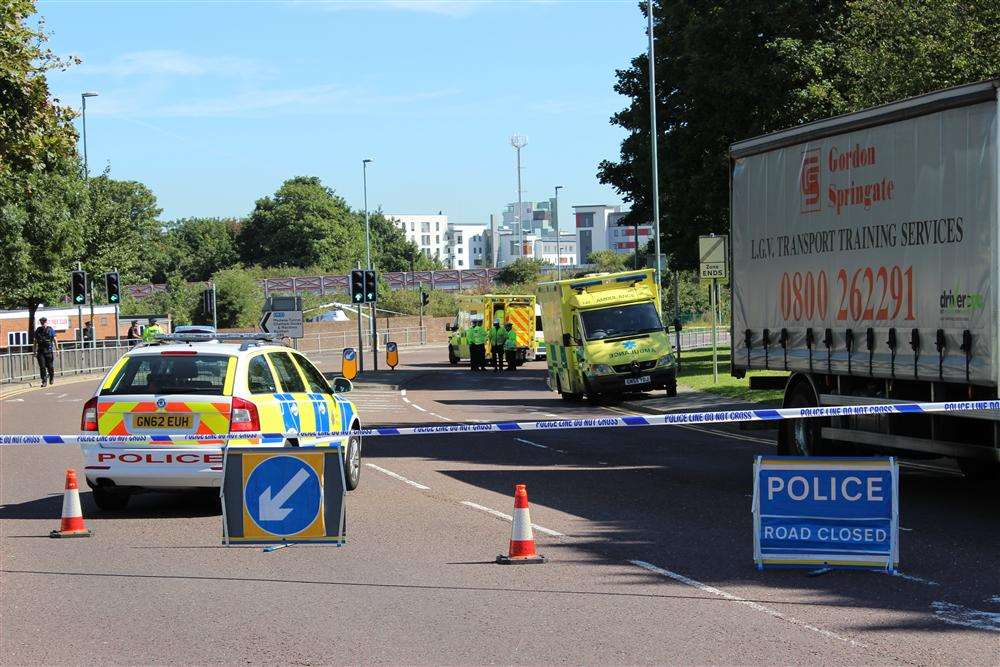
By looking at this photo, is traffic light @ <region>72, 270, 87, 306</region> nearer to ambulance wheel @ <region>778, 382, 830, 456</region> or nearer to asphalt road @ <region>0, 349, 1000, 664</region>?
asphalt road @ <region>0, 349, 1000, 664</region>

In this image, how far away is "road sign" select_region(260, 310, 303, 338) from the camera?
40719mm

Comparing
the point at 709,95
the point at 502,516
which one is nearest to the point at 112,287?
the point at 709,95

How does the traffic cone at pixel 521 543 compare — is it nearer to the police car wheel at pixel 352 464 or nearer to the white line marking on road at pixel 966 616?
the white line marking on road at pixel 966 616

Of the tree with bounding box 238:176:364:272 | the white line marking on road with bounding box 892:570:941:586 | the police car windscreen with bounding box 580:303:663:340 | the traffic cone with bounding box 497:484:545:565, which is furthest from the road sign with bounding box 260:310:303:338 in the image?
the tree with bounding box 238:176:364:272

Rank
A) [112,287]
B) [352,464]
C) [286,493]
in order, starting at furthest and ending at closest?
[112,287] < [352,464] < [286,493]

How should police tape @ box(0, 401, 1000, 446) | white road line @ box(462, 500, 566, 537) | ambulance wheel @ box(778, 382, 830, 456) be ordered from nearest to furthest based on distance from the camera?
police tape @ box(0, 401, 1000, 446) < white road line @ box(462, 500, 566, 537) < ambulance wheel @ box(778, 382, 830, 456)

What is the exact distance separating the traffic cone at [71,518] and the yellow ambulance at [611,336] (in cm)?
1847

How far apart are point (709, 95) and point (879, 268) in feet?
79.3

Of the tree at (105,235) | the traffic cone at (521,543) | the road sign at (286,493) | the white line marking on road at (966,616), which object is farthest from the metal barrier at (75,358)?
the white line marking on road at (966,616)

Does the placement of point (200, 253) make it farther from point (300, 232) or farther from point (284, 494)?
point (284, 494)

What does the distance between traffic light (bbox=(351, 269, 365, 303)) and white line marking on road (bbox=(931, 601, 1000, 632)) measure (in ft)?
115

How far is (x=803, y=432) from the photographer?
15.6 metres

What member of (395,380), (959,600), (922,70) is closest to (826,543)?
(959,600)

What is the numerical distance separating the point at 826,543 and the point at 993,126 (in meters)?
4.16
